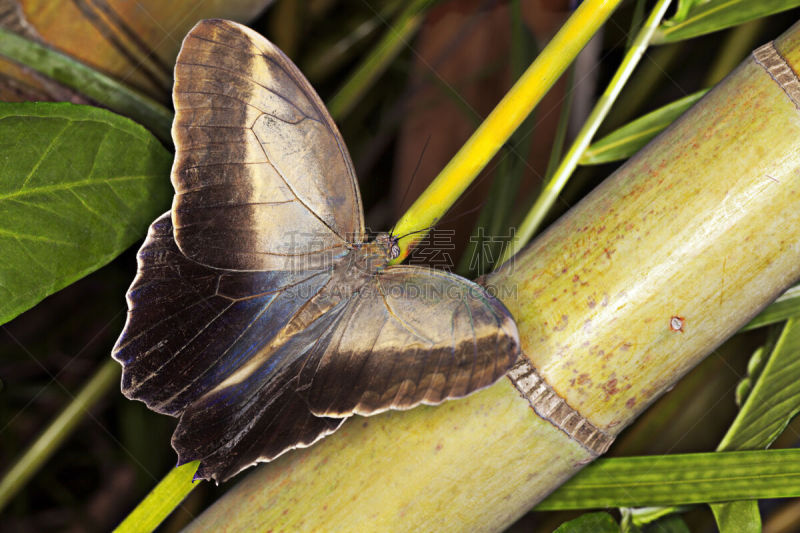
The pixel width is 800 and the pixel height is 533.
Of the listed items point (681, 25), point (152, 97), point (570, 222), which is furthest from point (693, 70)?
point (152, 97)

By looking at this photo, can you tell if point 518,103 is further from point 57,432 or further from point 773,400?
point 57,432

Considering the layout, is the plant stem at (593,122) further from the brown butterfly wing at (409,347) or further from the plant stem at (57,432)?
the plant stem at (57,432)

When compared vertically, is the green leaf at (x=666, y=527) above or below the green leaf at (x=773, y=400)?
below

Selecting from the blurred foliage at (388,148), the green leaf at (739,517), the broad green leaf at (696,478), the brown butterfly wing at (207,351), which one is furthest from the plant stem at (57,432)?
the green leaf at (739,517)

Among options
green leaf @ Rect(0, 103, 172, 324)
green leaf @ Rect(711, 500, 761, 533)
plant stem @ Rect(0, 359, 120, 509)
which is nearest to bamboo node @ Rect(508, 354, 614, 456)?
green leaf @ Rect(711, 500, 761, 533)

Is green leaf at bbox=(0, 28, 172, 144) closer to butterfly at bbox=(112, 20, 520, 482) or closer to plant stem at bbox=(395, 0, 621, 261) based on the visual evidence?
butterfly at bbox=(112, 20, 520, 482)

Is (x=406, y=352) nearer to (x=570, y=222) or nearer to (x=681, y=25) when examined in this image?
(x=570, y=222)

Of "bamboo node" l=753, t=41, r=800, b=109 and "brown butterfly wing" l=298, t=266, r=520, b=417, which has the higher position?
"bamboo node" l=753, t=41, r=800, b=109
